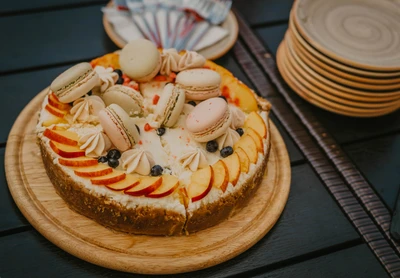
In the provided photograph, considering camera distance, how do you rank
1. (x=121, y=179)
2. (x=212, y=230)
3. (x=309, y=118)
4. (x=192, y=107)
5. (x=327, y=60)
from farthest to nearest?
(x=309, y=118)
(x=327, y=60)
(x=192, y=107)
(x=212, y=230)
(x=121, y=179)

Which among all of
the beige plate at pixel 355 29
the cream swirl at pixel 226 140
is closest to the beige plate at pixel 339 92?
the beige plate at pixel 355 29

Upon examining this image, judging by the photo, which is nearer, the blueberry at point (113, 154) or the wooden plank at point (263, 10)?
the blueberry at point (113, 154)

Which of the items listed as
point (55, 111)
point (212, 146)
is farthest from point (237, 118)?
point (55, 111)

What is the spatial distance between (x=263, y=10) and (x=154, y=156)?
118 centimetres

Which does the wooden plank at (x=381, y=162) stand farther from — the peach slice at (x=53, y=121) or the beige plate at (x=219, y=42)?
the peach slice at (x=53, y=121)

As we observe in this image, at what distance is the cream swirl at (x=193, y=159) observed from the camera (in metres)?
1.44

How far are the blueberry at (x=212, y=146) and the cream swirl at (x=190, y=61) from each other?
0.98 ft

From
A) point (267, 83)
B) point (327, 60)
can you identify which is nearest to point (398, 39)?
point (327, 60)

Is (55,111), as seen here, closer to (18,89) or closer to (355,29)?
(18,89)

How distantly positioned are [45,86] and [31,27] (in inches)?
14.9

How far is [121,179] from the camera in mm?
1349

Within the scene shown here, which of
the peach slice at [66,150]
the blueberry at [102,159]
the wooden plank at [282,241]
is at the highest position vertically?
the peach slice at [66,150]

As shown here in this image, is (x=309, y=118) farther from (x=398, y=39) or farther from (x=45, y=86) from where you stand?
(x=45, y=86)

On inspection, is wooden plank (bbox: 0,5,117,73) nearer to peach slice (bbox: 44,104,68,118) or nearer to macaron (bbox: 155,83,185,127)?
peach slice (bbox: 44,104,68,118)
